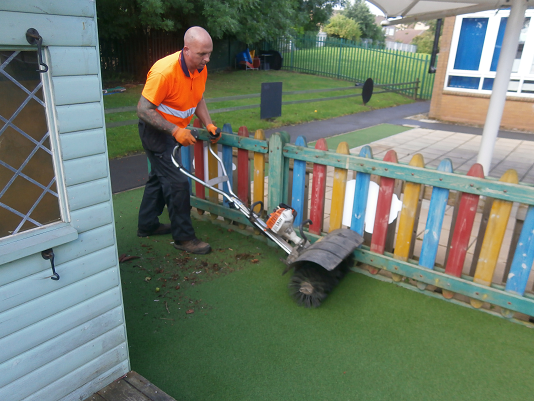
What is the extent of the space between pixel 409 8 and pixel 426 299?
514 cm

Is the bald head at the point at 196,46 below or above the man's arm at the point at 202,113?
above

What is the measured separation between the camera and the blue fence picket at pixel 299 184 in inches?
157

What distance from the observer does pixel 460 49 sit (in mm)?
11898

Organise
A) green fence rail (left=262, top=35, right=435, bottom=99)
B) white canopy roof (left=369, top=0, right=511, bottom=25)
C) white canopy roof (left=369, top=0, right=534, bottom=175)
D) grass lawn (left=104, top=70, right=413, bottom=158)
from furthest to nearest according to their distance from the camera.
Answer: green fence rail (left=262, top=35, right=435, bottom=99)
grass lawn (left=104, top=70, right=413, bottom=158)
white canopy roof (left=369, top=0, right=511, bottom=25)
white canopy roof (left=369, top=0, right=534, bottom=175)

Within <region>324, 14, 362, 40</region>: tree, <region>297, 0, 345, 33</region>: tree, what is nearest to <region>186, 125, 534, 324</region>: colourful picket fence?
<region>297, 0, 345, 33</region>: tree

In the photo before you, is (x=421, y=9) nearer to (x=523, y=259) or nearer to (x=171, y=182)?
(x=523, y=259)

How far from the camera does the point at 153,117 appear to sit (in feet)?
11.9

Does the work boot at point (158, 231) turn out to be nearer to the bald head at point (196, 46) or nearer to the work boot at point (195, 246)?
the work boot at point (195, 246)

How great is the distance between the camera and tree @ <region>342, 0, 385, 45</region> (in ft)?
166

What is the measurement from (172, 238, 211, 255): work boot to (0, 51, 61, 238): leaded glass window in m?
2.20

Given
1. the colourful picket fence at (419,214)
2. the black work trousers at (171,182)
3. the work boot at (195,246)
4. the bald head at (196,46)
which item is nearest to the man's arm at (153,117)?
the black work trousers at (171,182)

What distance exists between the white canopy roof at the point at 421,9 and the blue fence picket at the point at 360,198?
3.91 m

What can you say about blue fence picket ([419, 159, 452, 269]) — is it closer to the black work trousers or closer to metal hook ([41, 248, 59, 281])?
the black work trousers

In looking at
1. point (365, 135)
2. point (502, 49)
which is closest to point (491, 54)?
point (365, 135)
